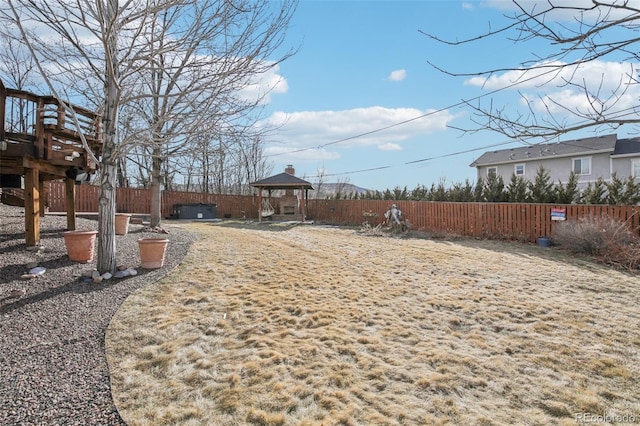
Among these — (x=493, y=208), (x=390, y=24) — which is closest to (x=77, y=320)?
(x=390, y=24)

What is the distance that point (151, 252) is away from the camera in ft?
17.4

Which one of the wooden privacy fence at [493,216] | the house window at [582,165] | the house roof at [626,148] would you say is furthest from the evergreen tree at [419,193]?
the house roof at [626,148]

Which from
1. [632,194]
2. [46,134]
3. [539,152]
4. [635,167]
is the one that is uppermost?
[539,152]

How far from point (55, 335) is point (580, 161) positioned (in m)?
25.0

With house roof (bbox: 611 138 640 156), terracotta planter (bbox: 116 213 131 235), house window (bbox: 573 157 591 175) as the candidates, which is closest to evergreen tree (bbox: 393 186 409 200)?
house window (bbox: 573 157 591 175)

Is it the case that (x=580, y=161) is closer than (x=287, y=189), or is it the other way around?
(x=287, y=189)

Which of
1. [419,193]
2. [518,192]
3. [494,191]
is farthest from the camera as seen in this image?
[419,193]

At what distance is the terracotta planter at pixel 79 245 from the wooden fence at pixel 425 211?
1060cm

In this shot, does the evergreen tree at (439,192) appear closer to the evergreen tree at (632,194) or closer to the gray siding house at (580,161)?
the gray siding house at (580,161)

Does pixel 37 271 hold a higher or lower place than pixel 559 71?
lower

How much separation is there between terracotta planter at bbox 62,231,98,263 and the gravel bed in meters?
0.11

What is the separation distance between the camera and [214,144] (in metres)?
6.90

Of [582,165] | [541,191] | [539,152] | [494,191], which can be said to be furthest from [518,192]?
[582,165]

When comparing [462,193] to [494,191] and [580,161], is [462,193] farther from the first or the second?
[580,161]
